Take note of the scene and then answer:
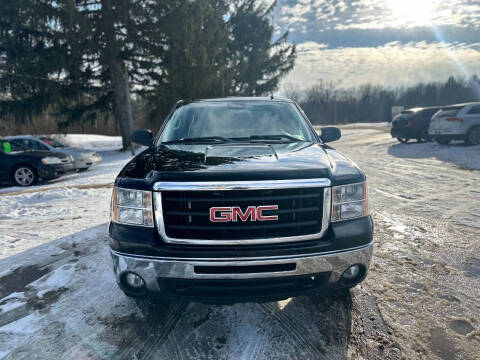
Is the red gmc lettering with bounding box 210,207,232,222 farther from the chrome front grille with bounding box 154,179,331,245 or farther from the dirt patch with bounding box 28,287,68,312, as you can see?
the dirt patch with bounding box 28,287,68,312

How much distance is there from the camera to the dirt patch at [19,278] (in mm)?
3258

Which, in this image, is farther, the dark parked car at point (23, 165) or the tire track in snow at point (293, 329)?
the dark parked car at point (23, 165)

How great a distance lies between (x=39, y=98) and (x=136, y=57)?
524 centimetres

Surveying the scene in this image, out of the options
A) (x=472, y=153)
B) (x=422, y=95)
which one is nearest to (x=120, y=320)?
(x=472, y=153)

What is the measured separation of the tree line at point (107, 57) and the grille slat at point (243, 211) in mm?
14601

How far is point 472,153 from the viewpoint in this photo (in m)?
11.7

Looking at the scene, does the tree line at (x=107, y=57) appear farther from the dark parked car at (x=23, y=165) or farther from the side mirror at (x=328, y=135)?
the side mirror at (x=328, y=135)

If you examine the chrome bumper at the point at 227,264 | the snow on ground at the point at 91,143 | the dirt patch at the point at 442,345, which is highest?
the chrome bumper at the point at 227,264

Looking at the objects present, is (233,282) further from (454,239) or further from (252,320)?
(454,239)

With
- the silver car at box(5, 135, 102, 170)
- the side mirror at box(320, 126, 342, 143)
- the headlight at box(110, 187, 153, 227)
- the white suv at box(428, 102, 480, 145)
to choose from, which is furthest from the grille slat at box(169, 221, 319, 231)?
the white suv at box(428, 102, 480, 145)

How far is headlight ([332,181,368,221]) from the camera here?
7.90 feet

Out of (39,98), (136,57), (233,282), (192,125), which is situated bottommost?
(233,282)

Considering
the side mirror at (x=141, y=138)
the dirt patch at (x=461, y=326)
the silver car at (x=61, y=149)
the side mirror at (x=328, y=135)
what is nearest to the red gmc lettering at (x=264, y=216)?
the dirt patch at (x=461, y=326)

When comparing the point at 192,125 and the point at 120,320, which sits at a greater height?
the point at 192,125
